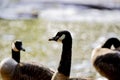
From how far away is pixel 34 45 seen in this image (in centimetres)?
1410

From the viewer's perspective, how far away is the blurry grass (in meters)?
12.6

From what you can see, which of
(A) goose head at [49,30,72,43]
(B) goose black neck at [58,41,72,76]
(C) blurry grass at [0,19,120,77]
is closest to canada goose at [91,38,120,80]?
(B) goose black neck at [58,41,72,76]

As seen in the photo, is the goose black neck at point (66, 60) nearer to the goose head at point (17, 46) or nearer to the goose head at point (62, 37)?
the goose head at point (62, 37)

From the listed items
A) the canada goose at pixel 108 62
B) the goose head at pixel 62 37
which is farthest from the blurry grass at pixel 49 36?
the goose head at pixel 62 37

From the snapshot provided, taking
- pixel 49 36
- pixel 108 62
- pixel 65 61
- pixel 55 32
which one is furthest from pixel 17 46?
pixel 55 32

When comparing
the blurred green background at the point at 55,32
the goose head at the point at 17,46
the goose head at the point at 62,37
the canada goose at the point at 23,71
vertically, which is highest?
the goose head at the point at 62,37

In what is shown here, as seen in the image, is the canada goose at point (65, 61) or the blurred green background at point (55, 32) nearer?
the canada goose at point (65, 61)

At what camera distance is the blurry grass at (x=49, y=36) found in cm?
1264

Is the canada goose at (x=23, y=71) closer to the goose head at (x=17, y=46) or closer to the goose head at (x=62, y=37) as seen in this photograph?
the goose head at (x=17, y=46)

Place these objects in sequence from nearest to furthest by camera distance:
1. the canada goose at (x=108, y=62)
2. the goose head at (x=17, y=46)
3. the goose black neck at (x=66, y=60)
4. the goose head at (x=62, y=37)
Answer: the goose head at (x=62, y=37), the goose black neck at (x=66, y=60), the canada goose at (x=108, y=62), the goose head at (x=17, y=46)

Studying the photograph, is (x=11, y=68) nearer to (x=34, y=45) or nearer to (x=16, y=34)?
(x=34, y=45)

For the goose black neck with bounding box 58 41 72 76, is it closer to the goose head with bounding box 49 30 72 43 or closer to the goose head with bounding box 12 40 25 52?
the goose head with bounding box 49 30 72 43

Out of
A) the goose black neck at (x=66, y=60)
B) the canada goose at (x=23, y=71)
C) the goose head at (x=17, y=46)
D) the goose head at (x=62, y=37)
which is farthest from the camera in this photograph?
the goose head at (x=17, y=46)

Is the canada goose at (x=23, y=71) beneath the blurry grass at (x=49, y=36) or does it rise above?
above
